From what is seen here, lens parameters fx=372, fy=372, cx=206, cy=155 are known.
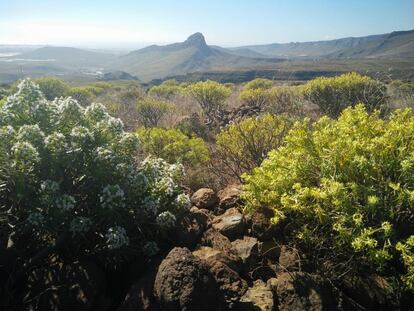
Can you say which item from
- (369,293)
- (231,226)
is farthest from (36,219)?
(369,293)

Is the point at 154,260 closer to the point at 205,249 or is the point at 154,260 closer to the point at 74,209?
the point at 205,249

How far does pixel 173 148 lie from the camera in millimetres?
6520

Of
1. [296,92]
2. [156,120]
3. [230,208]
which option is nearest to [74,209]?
[230,208]

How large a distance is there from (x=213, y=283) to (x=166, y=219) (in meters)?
0.86

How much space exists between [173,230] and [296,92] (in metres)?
11.7

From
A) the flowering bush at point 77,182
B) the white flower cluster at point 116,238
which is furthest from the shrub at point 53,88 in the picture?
the white flower cluster at point 116,238

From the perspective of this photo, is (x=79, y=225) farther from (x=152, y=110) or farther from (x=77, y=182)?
(x=152, y=110)

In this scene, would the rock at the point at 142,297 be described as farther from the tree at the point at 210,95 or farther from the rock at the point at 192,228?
the tree at the point at 210,95

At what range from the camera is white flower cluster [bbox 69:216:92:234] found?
10.7 feet

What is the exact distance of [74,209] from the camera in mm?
3615

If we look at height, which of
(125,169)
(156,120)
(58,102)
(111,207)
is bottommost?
(156,120)

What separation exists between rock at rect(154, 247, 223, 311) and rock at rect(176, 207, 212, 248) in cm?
66

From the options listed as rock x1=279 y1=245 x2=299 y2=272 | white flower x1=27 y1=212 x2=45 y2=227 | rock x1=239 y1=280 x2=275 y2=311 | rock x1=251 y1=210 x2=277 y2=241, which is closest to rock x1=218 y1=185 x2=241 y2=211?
rock x1=251 y1=210 x2=277 y2=241

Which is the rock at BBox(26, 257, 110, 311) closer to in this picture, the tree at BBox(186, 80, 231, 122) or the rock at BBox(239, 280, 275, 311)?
the rock at BBox(239, 280, 275, 311)
